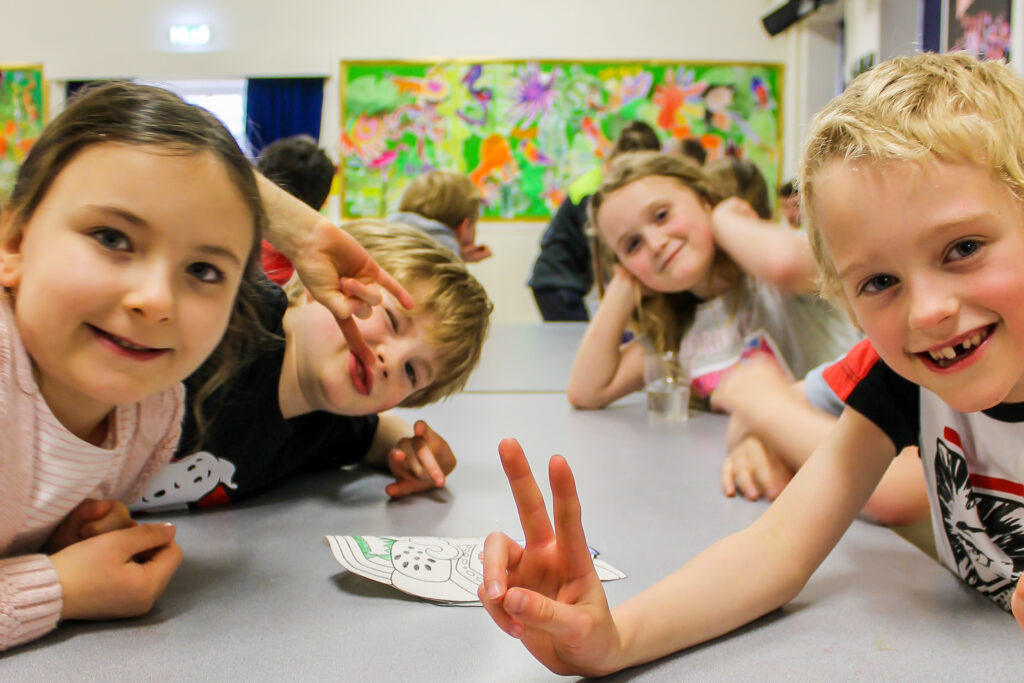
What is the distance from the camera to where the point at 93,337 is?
0.57 m

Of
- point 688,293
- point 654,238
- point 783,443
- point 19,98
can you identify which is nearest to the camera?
point 783,443

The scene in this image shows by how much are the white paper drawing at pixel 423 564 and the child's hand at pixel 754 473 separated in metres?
0.28

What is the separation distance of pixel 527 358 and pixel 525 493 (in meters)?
1.69

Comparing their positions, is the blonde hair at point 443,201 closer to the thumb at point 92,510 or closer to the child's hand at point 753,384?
the child's hand at point 753,384

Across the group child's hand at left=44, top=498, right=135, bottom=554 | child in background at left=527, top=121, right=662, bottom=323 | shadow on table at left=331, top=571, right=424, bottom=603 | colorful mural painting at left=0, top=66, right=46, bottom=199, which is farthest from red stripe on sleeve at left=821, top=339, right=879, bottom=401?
colorful mural painting at left=0, top=66, right=46, bottom=199

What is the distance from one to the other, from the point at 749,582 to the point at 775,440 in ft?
1.35

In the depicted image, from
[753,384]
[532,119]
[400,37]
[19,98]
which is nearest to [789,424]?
[753,384]

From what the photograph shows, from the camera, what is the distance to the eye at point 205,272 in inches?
23.5

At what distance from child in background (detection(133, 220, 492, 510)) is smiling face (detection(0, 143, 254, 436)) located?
264 mm

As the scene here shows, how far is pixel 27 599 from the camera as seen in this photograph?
55cm

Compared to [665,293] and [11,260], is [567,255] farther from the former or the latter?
[11,260]

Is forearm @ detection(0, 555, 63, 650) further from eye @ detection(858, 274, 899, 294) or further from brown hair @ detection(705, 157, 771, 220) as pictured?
brown hair @ detection(705, 157, 771, 220)

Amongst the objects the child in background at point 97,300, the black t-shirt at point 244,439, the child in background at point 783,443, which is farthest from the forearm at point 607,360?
the child in background at point 97,300

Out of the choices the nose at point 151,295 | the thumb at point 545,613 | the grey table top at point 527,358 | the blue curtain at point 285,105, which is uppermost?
the blue curtain at point 285,105
